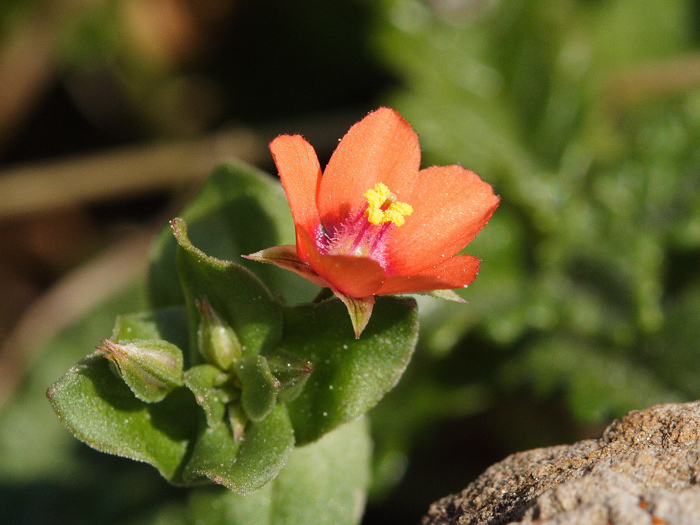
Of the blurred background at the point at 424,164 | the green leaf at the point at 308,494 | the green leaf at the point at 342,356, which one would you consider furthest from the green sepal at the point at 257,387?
the blurred background at the point at 424,164

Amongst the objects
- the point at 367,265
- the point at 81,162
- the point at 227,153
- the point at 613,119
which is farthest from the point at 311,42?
the point at 367,265

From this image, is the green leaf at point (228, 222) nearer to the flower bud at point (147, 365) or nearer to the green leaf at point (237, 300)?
the green leaf at point (237, 300)

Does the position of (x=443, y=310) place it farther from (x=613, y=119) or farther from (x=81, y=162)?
(x=81, y=162)

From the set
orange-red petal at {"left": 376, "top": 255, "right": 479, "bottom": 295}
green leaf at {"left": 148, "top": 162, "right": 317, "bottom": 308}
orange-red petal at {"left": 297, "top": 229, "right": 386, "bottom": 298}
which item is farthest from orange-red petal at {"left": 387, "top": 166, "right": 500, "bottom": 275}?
green leaf at {"left": 148, "top": 162, "right": 317, "bottom": 308}

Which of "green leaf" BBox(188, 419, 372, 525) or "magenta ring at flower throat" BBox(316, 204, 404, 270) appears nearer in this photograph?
"magenta ring at flower throat" BBox(316, 204, 404, 270)

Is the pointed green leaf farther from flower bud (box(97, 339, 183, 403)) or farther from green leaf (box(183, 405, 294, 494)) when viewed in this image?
green leaf (box(183, 405, 294, 494))

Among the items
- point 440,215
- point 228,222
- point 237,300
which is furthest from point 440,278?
point 228,222

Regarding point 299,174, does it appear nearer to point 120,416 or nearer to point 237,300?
point 237,300
